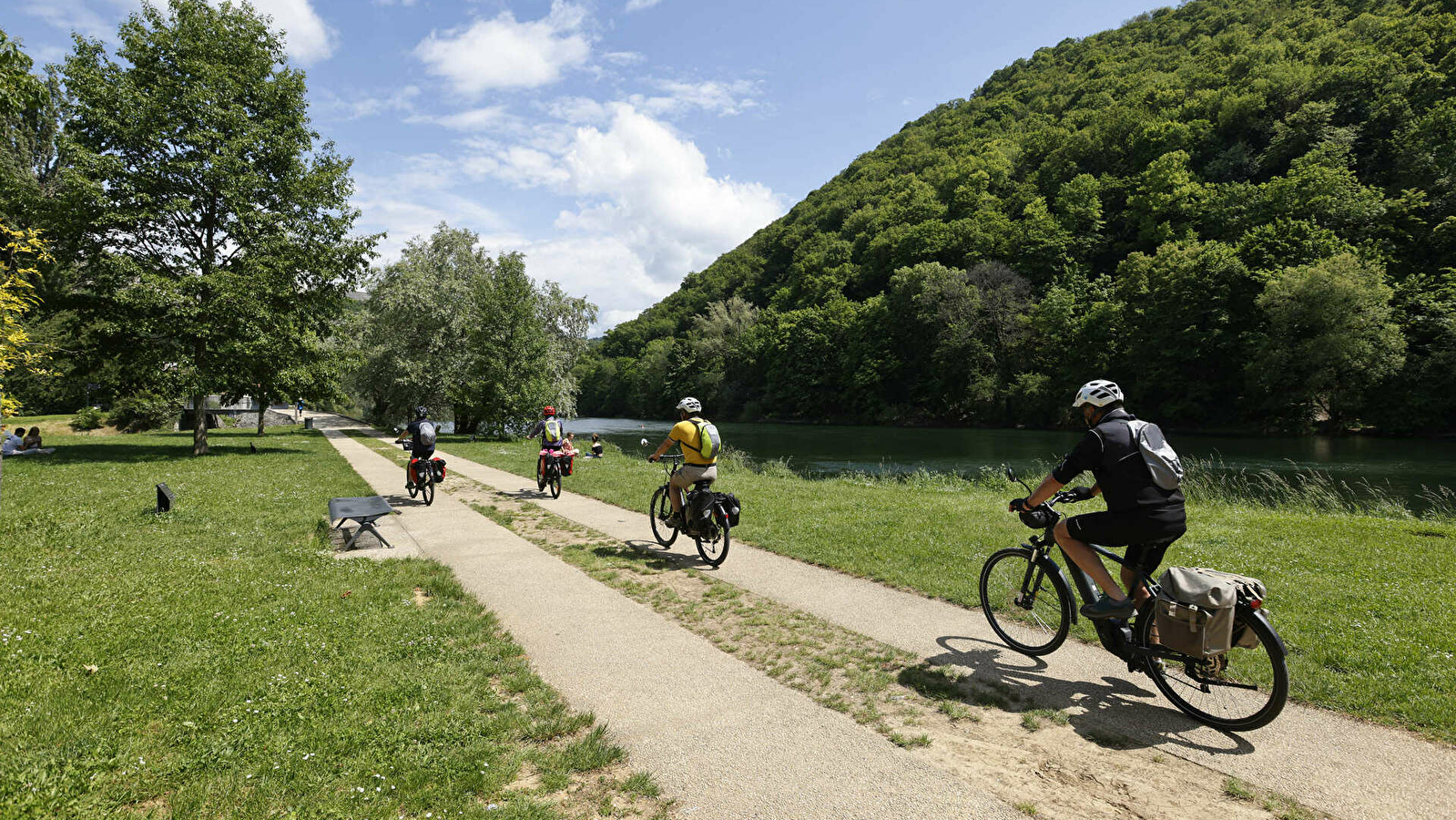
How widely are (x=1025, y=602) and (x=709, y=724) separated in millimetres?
2631

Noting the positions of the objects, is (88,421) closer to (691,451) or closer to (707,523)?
(691,451)

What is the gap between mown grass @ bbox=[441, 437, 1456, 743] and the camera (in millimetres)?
3867

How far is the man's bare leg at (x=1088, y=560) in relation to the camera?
153 inches

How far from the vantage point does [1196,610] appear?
332 cm

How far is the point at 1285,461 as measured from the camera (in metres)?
24.1

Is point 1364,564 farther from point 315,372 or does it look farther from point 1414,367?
point 1414,367

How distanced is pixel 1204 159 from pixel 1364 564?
73.3m

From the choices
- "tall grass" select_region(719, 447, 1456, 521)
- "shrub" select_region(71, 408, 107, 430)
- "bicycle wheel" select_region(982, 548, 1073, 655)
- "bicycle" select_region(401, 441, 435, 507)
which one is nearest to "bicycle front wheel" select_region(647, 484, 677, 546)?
"bicycle wheel" select_region(982, 548, 1073, 655)

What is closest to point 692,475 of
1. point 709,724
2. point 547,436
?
point 709,724

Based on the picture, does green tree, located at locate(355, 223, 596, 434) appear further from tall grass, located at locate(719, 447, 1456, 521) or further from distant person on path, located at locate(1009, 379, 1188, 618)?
distant person on path, located at locate(1009, 379, 1188, 618)

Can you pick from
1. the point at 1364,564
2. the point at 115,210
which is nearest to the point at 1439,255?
the point at 1364,564

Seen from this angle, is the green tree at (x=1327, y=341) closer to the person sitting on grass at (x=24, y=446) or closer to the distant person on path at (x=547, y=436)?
the distant person on path at (x=547, y=436)

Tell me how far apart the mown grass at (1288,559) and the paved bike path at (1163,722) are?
34 centimetres

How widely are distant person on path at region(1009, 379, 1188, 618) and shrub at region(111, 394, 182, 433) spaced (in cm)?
3681
